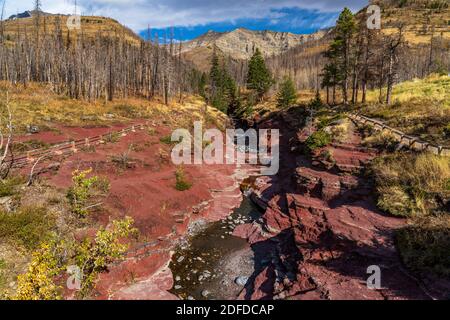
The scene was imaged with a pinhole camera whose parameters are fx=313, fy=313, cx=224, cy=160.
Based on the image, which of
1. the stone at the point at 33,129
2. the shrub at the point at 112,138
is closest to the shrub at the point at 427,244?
the shrub at the point at 112,138

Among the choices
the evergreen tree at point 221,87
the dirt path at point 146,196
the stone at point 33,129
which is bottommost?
the dirt path at point 146,196

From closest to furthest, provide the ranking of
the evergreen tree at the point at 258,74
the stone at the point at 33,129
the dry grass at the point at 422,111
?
the dry grass at the point at 422,111 < the stone at the point at 33,129 < the evergreen tree at the point at 258,74

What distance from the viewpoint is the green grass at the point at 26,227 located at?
1483cm

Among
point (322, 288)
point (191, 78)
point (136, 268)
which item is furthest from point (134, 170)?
point (191, 78)

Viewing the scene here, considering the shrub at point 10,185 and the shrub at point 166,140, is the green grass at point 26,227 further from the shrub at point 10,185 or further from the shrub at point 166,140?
the shrub at point 166,140

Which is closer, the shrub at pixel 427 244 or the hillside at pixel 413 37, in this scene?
the shrub at pixel 427 244

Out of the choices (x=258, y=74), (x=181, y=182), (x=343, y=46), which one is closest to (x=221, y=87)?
(x=258, y=74)

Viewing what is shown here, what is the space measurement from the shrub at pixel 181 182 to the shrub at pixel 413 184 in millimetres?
16017

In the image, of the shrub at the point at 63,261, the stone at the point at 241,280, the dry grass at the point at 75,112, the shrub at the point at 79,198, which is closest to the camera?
the shrub at the point at 63,261

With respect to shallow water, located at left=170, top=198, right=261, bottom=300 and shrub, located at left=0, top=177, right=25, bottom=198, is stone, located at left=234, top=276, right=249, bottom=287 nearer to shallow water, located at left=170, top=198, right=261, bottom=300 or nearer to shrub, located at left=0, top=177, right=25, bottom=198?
shallow water, located at left=170, top=198, right=261, bottom=300

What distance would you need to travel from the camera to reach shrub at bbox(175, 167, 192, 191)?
28516mm

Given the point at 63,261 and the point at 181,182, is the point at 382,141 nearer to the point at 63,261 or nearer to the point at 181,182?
the point at 181,182

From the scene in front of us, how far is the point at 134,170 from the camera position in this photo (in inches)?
1140
